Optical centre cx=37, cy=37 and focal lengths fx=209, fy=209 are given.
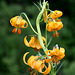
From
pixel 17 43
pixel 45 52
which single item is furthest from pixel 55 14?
pixel 17 43

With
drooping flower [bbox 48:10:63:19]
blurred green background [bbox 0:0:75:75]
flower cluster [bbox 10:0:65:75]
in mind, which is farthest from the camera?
blurred green background [bbox 0:0:75:75]

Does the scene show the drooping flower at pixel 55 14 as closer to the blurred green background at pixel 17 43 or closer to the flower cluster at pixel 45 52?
the flower cluster at pixel 45 52

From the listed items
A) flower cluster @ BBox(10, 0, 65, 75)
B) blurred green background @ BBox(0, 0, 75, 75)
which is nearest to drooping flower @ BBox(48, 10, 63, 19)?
flower cluster @ BBox(10, 0, 65, 75)

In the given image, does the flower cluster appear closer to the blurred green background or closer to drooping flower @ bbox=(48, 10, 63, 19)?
drooping flower @ bbox=(48, 10, 63, 19)

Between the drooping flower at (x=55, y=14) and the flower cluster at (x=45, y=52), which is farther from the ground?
the drooping flower at (x=55, y=14)

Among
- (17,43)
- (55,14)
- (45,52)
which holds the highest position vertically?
(55,14)

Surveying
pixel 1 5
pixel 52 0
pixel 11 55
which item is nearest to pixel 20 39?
pixel 11 55

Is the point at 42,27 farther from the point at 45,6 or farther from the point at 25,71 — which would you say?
the point at 45,6

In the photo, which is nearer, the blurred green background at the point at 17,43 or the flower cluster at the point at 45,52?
the flower cluster at the point at 45,52

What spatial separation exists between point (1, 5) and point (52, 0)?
285cm

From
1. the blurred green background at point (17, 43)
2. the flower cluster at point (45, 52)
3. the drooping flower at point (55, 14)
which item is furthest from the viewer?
the blurred green background at point (17, 43)

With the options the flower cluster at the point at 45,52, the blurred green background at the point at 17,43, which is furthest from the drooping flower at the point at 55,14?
the blurred green background at the point at 17,43

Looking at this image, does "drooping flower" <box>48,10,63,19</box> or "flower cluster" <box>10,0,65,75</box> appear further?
"drooping flower" <box>48,10,63,19</box>

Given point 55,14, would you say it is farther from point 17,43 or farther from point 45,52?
point 17,43
